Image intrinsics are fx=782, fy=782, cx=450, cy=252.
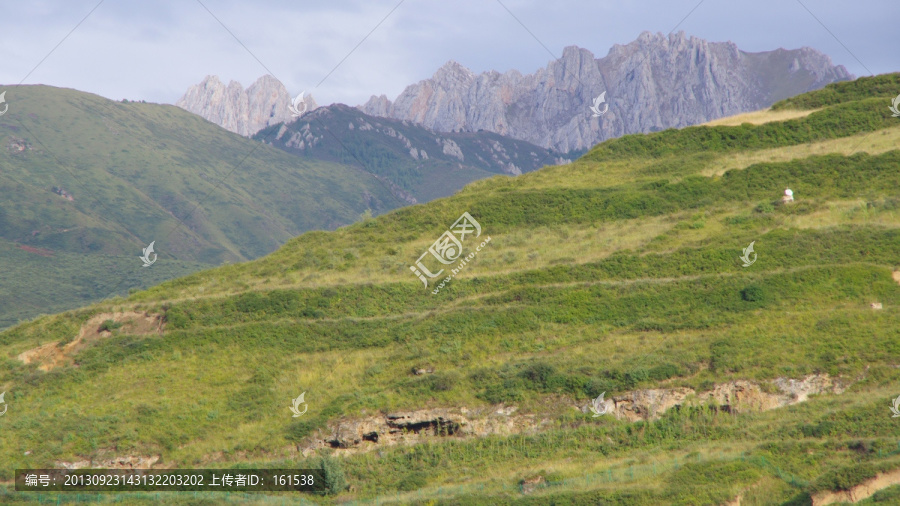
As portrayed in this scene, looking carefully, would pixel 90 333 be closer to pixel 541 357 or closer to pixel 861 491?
pixel 541 357

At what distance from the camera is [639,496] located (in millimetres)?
23672

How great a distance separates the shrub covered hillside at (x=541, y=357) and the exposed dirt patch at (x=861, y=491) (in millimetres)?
64

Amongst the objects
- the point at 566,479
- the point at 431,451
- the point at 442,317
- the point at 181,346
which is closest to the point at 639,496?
the point at 566,479

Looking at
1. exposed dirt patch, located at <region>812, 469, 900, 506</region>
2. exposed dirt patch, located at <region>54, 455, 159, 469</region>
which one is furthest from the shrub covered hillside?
exposed dirt patch, located at <region>54, 455, 159, 469</region>

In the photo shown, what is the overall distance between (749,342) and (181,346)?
2715 cm

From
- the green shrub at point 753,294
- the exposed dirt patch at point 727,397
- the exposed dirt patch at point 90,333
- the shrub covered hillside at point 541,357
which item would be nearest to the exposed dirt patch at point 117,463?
the shrub covered hillside at point 541,357

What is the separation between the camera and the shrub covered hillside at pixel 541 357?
27281mm

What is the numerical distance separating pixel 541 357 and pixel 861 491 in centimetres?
1541

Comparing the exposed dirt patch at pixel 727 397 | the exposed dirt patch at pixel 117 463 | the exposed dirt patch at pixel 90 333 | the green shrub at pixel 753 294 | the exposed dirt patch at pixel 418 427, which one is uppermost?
the exposed dirt patch at pixel 90 333

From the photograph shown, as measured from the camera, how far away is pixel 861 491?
22000mm

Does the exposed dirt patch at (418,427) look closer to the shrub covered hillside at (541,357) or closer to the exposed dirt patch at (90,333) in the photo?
the shrub covered hillside at (541,357)

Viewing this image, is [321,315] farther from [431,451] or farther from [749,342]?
[749,342]

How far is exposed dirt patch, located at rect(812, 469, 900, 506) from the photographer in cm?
2195

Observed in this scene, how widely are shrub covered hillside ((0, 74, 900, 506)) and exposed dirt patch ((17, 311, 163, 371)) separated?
0.50 feet
